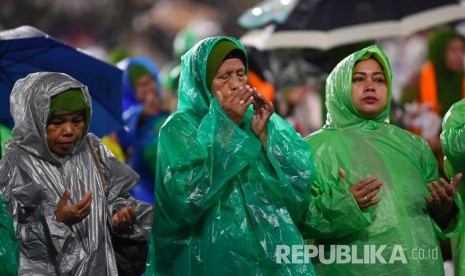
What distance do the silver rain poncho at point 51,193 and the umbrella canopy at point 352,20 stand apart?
4929 millimetres

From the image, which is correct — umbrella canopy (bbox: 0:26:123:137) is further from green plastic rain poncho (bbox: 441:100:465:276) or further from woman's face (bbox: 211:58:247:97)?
green plastic rain poncho (bbox: 441:100:465:276)

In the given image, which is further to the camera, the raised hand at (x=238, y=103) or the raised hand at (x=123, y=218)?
the raised hand at (x=123, y=218)

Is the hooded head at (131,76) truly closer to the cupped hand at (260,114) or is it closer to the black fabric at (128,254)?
the black fabric at (128,254)

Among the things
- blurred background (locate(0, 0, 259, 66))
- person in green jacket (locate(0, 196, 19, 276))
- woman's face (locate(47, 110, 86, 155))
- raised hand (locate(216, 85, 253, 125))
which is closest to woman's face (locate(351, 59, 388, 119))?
raised hand (locate(216, 85, 253, 125))

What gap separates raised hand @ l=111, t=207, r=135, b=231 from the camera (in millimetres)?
6949

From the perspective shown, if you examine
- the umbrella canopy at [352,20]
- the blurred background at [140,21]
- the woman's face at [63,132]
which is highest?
the blurred background at [140,21]

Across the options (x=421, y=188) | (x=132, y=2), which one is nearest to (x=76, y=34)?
(x=132, y=2)

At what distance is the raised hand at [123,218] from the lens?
6.95 meters

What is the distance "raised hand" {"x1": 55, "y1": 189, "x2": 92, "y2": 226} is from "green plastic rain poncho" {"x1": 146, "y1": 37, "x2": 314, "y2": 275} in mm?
370

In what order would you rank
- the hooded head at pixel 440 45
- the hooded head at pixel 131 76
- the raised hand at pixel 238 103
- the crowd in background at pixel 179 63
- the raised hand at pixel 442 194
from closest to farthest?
the raised hand at pixel 238 103
the raised hand at pixel 442 194
the crowd in background at pixel 179 63
the hooded head at pixel 440 45
the hooded head at pixel 131 76

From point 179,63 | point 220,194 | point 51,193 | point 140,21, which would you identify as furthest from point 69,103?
point 140,21

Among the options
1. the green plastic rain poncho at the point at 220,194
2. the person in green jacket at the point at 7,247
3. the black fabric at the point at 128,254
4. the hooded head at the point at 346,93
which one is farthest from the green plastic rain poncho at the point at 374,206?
the person in green jacket at the point at 7,247

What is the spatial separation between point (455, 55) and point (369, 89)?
4.79 metres

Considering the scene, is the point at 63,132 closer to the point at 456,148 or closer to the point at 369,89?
the point at 369,89
